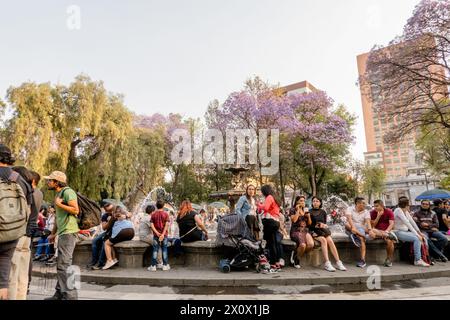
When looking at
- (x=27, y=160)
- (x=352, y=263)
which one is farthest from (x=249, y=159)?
(x=352, y=263)

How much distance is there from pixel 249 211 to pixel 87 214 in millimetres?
3384

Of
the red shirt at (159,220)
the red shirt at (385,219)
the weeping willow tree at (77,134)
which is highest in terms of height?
the weeping willow tree at (77,134)

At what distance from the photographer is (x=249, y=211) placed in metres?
6.84

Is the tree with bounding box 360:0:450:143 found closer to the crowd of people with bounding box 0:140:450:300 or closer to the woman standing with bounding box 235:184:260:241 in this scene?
the crowd of people with bounding box 0:140:450:300

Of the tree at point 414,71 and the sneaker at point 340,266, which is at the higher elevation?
the tree at point 414,71

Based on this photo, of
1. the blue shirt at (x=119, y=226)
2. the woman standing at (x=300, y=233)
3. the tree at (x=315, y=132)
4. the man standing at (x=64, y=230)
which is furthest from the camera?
the tree at (x=315, y=132)

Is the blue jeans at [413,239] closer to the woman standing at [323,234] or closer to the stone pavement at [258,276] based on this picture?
the stone pavement at [258,276]

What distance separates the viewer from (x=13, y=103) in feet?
64.2

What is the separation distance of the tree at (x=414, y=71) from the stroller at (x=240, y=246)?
1580 cm

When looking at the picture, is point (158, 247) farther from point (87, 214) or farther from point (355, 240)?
point (355, 240)

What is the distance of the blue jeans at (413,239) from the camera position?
23.8ft

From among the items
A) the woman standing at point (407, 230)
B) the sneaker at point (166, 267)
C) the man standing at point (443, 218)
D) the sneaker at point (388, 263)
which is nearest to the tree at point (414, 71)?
the man standing at point (443, 218)
